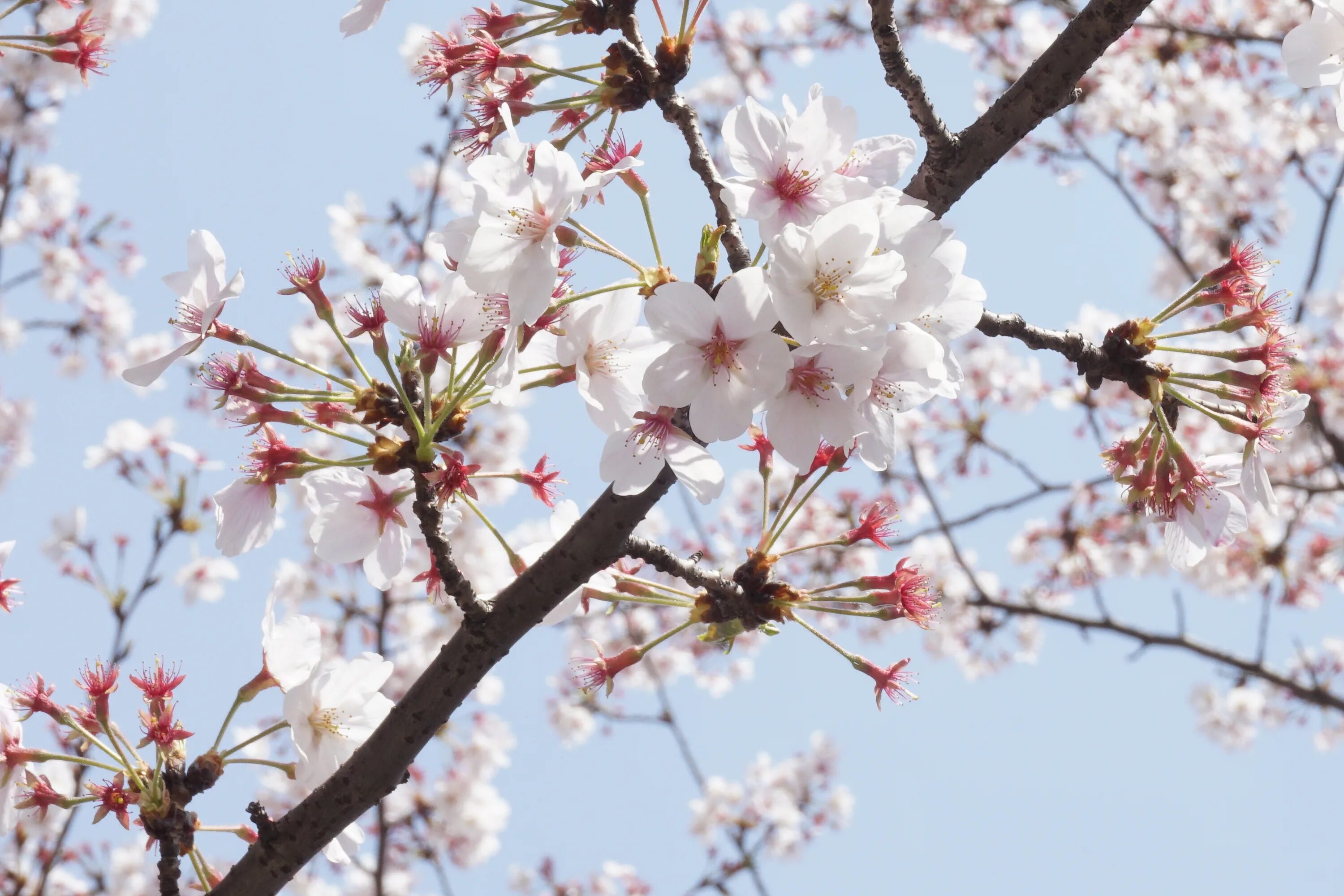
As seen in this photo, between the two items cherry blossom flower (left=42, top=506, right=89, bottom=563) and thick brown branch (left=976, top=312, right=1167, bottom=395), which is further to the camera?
cherry blossom flower (left=42, top=506, right=89, bottom=563)

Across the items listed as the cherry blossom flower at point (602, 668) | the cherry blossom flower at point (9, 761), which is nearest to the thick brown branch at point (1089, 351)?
the cherry blossom flower at point (602, 668)

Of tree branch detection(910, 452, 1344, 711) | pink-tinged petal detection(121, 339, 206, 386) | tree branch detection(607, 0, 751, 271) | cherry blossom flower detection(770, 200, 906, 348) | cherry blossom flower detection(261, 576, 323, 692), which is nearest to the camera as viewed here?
cherry blossom flower detection(770, 200, 906, 348)

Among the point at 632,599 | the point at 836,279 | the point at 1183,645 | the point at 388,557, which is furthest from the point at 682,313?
the point at 1183,645

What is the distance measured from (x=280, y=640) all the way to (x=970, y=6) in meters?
7.30

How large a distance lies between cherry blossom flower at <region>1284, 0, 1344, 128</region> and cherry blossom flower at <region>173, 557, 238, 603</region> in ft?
20.2

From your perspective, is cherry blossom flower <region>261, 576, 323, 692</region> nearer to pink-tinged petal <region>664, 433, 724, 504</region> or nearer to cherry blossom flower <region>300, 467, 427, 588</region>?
cherry blossom flower <region>300, 467, 427, 588</region>

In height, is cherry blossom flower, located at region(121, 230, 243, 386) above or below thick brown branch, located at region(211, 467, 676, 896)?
above

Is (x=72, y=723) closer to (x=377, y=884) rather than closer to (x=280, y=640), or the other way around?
(x=280, y=640)

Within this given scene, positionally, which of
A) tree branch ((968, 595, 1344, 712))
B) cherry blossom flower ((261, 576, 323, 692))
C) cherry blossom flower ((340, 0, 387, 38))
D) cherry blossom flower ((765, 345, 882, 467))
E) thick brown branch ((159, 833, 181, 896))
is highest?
tree branch ((968, 595, 1344, 712))

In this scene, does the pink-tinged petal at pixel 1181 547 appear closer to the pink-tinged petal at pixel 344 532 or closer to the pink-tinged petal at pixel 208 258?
the pink-tinged petal at pixel 344 532

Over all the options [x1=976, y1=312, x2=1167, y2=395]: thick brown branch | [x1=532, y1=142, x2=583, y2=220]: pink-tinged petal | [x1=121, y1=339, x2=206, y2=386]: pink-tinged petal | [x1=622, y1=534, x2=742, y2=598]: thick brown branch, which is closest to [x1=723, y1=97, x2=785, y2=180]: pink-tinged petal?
[x1=532, y1=142, x2=583, y2=220]: pink-tinged petal

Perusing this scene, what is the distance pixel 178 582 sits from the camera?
625 centimetres

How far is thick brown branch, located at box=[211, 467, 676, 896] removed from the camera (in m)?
1.77

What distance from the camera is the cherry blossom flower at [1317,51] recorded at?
1.84m
